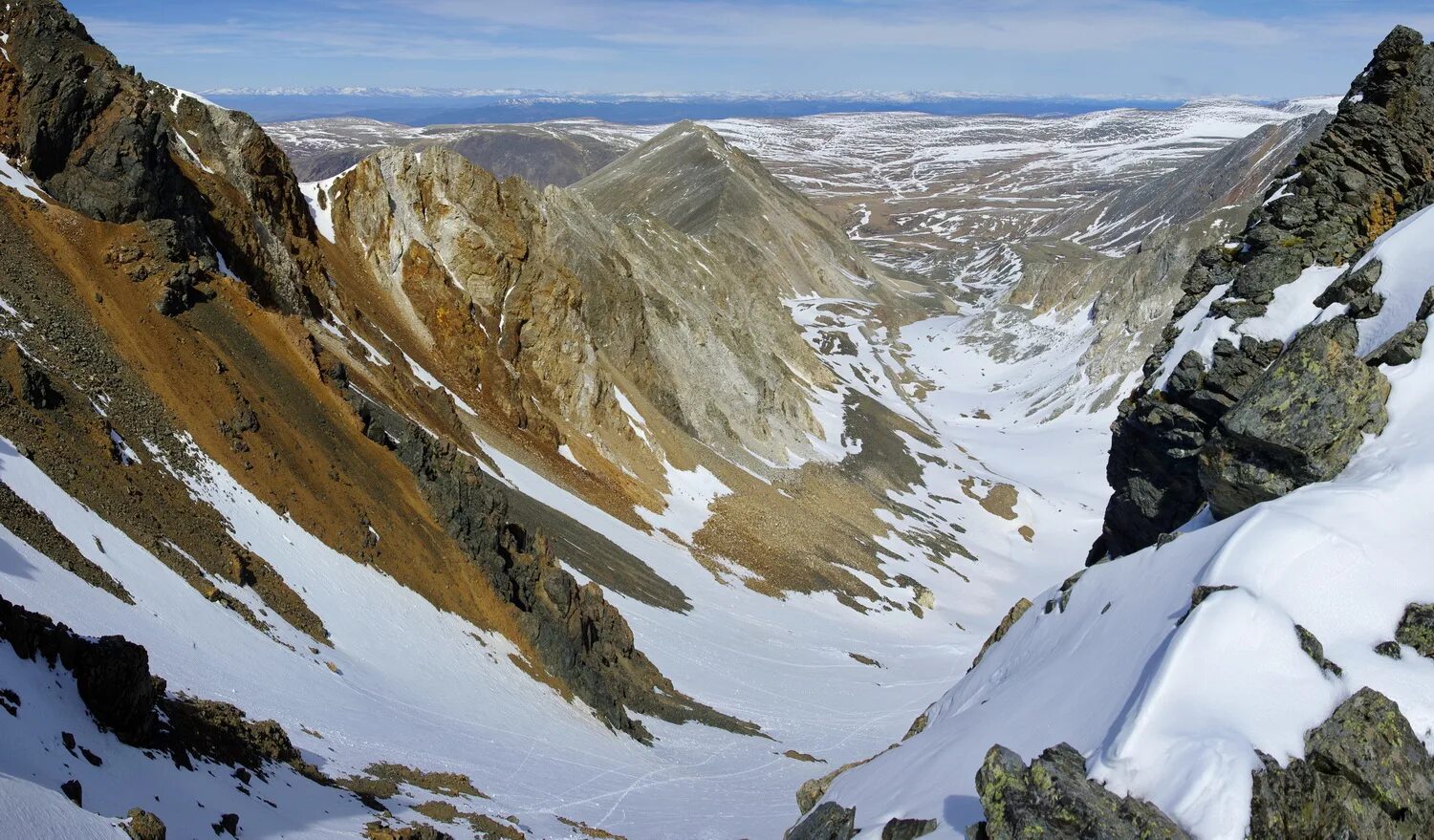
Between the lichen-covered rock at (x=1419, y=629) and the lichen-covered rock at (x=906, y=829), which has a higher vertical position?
the lichen-covered rock at (x=1419, y=629)

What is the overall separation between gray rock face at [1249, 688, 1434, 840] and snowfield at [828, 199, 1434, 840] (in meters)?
0.23

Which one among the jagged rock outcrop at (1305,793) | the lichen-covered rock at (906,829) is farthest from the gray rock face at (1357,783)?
the lichen-covered rock at (906,829)

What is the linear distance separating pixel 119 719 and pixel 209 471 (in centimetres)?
1324

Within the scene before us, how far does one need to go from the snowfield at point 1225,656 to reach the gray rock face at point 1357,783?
0.76ft

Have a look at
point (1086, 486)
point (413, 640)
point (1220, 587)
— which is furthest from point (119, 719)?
point (1086, 486)

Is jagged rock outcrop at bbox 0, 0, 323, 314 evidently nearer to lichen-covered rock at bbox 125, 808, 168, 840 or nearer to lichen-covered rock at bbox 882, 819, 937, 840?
lichen-covered rock at bbox 125, 808, 168, 840

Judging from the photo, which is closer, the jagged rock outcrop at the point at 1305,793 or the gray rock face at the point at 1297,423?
the jagged rock outcrop at the point at 1305,793

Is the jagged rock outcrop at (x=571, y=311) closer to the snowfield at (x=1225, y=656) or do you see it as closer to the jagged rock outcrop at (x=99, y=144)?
the jagged rock outcrop at (x=99, y=144)

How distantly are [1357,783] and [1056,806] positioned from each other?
11.4 ft

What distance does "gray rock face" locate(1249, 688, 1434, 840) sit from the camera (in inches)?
444

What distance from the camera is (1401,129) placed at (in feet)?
78.1

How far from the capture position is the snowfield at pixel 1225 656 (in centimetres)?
1179

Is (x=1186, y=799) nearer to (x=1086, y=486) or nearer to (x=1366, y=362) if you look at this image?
(x=1366, y=362)

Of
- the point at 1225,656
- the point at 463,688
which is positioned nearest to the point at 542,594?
the point at 463,688
